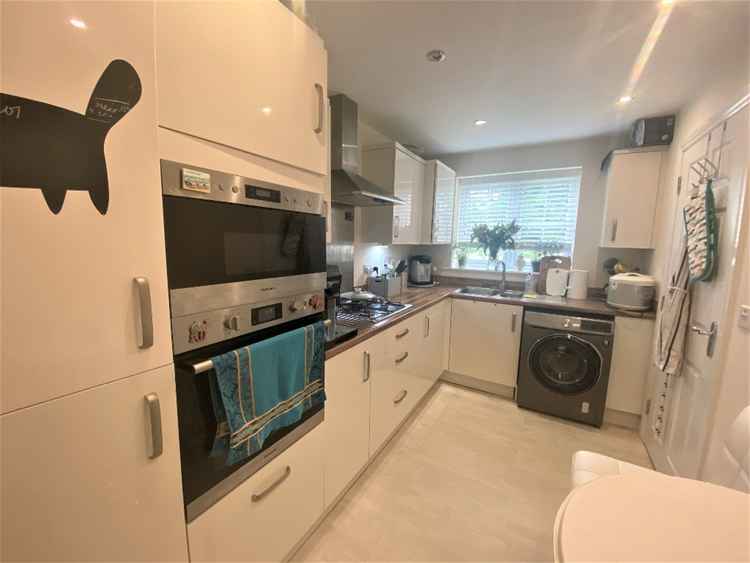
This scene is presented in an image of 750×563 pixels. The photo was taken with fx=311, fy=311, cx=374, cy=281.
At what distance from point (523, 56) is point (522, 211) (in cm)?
189

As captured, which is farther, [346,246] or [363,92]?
[346,246]

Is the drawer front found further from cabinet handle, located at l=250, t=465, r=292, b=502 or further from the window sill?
the window sill

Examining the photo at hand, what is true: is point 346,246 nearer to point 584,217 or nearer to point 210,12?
point 210,12

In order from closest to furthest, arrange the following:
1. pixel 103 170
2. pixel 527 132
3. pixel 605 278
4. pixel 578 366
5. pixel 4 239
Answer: pixel 4 239 → pixel 103 170 → pixel 578 366 → pixel 527 132 → pixel 605 278

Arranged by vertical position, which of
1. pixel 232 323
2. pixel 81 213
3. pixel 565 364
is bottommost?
pixel 565 364

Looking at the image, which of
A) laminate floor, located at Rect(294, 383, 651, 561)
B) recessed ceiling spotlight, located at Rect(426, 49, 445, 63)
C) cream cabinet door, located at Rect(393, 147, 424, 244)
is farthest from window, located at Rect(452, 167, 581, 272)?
recessed ceiling spotlight, located at Rect(426, 49, 445, 63)

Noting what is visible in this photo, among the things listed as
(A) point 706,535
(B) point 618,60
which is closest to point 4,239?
(A) point 706,535

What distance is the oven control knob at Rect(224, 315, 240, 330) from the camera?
3.01 ft

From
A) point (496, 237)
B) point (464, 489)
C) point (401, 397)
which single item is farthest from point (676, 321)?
point (496, 237)

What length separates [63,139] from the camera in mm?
574

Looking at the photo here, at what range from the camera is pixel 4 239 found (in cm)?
52

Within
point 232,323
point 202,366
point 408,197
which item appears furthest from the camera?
point 408,197

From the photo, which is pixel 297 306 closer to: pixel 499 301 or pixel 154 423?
pixel 154 423

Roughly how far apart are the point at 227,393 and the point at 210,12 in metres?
1.02
